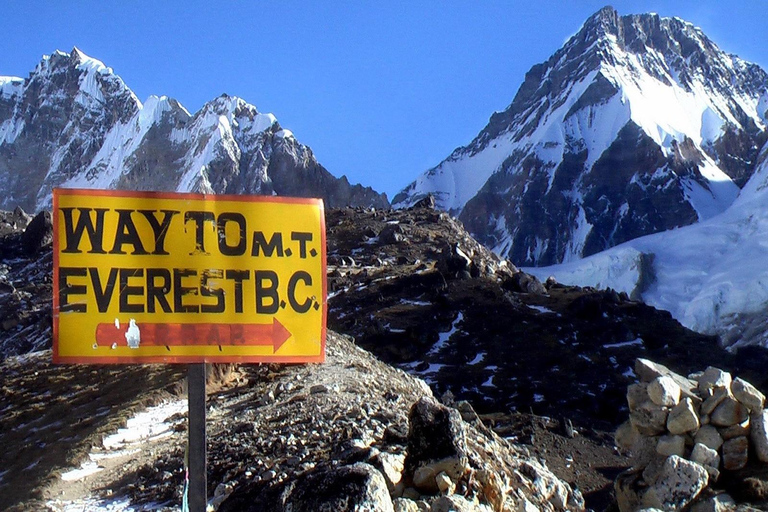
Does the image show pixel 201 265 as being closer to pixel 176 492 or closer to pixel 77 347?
pixel 77 347

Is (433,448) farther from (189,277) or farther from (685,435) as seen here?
(189,277)

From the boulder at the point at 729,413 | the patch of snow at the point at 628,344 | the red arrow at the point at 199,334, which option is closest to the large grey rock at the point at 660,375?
the boulder at the point at 729,413

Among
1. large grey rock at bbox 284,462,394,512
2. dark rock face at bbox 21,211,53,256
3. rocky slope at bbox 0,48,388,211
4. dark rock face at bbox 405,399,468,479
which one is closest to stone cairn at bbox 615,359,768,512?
dark rock face at bbox 405,399,468,479

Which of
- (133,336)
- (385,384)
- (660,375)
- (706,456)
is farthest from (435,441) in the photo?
(385,384)

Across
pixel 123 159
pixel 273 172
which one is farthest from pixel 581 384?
pixel 123 159

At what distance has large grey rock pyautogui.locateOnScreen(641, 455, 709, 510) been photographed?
8375 millimetres

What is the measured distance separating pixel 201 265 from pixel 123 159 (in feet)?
600

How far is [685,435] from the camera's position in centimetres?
901

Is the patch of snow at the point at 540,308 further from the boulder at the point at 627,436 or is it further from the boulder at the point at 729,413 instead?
the boulder at the point at 729,413

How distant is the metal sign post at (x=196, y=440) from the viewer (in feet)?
19.7

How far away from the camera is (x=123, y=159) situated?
17888cm

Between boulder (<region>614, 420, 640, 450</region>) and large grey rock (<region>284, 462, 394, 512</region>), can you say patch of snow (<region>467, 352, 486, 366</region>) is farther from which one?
large grey rock (<region>284, 462, 394, 512</region>)

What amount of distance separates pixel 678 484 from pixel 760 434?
1.06 m

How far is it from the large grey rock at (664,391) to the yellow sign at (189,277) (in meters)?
4.61
